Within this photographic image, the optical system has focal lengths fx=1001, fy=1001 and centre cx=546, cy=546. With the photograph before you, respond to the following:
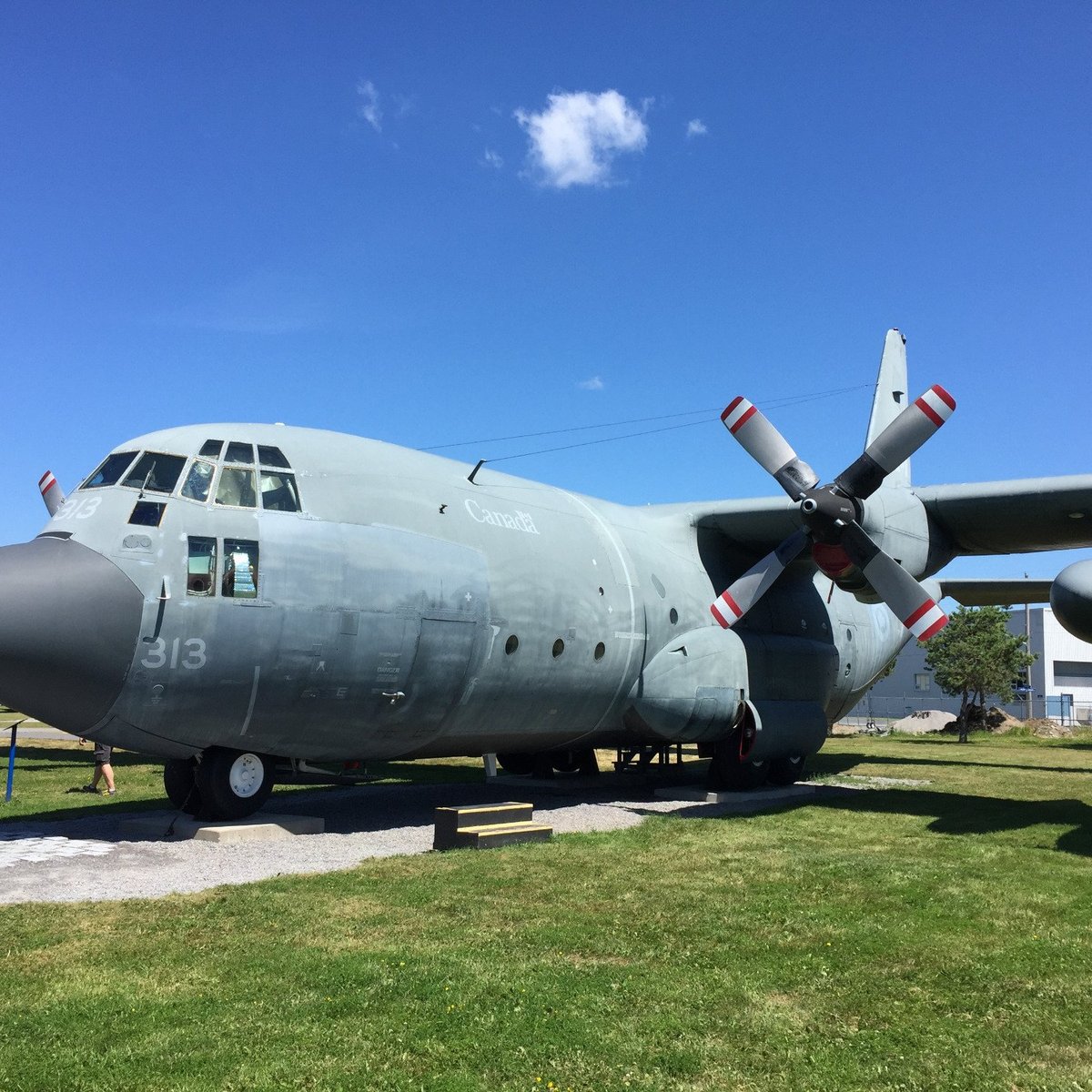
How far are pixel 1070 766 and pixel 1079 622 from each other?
1529 centimetres

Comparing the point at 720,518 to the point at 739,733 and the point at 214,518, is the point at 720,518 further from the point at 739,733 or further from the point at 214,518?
the point at 214,518

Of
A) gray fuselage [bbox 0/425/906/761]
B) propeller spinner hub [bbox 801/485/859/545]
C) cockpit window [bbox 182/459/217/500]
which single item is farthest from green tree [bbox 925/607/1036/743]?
cockpit window [bbox 182/459/217/500]

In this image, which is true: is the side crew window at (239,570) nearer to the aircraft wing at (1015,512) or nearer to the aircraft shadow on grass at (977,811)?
the aircraft shadow on grass at (977,811)

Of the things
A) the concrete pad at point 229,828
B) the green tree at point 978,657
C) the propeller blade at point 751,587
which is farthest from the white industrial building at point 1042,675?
the concrete pad at point 229,828

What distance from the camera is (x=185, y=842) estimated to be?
11.5 meters

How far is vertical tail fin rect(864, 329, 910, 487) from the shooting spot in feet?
67.4

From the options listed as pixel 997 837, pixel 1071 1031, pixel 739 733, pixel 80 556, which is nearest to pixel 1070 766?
pixel 739 733

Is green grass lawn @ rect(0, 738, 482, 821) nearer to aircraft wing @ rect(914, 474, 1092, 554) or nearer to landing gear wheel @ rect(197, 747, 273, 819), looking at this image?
landing gear wheel @ rect(197, 747, 273, 819)

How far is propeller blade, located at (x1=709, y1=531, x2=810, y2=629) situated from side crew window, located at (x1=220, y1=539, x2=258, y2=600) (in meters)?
7.23

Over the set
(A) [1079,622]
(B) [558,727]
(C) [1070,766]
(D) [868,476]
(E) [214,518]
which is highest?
(D) [868,476]

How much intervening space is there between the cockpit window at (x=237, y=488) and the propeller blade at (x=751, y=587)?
728 cm

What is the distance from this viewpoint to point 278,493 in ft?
39.1

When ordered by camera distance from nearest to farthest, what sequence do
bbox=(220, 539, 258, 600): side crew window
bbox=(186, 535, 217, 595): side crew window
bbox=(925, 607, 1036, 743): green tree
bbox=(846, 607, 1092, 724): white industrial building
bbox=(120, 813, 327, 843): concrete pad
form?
1. bbox=(186, 535, 217, 595): side crew window
2. bbox=(220, 539, 258, 600): side crew window
3. bbox=(120, 813, 327, 843): concrete pad
4. bbox=(925, 607, 1036, 743): green tree
5. bbox=(846, 607, 1092, 724): white industrial building

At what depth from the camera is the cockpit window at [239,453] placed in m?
11.9
